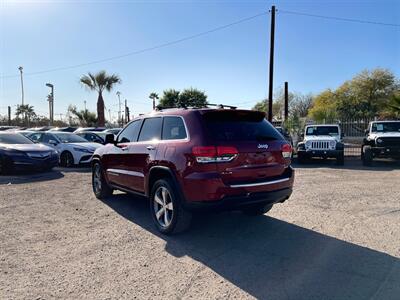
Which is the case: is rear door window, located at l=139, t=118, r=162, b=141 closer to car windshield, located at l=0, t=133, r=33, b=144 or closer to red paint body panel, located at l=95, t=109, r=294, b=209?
red paint body panel, located at l=95, t=109, r=294, b=209

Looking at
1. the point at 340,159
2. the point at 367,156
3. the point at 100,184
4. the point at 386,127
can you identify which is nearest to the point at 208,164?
the point at 100,184

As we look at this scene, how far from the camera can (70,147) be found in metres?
13.7

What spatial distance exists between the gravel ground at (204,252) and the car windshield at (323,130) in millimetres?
8608

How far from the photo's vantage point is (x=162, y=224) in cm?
530

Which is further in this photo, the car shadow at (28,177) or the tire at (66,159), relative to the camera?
the tire at (66,159)

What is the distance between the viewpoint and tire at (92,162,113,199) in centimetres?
756

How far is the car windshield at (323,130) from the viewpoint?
15797 mm

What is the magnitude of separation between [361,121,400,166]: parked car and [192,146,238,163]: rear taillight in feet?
38.9

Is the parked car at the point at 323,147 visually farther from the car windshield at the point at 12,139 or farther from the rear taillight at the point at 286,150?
the car windshield at the point at 12,139

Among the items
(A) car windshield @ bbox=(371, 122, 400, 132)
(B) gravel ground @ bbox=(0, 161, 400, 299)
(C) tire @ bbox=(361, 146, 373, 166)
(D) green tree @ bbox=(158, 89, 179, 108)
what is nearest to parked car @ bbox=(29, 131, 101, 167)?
(B) gravel ground @ bbox=(0, 161, 400, 299)

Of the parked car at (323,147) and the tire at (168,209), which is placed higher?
the parked car at (323,147)

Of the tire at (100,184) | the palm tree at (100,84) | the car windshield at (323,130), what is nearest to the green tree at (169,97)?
the palm tree at (100,84)

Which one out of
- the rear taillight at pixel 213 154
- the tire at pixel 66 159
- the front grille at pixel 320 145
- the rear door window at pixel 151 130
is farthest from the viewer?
the front grille at pixel 320 145

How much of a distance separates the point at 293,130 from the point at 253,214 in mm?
16299
